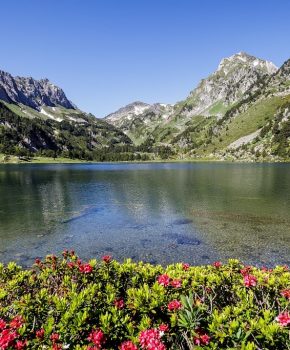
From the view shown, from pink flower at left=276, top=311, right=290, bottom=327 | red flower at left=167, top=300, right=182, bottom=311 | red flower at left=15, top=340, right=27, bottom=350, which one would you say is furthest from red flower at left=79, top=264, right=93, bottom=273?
pink flower at left=276, top=311, right=290, bottom=327

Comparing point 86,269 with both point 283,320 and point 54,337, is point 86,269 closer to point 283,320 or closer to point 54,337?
point 54,337

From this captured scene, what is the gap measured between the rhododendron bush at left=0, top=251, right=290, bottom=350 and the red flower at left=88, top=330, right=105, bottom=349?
0.03 meters

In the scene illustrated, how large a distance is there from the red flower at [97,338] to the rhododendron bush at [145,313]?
0.03 meters

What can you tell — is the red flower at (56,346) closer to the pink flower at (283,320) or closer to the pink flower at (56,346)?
the pink flower at (56,346)

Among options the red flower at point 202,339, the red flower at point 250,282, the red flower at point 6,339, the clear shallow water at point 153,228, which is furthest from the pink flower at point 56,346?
the clear shallow water at point 153,228

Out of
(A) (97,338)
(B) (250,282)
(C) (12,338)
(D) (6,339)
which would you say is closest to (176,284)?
(B) (250,282)

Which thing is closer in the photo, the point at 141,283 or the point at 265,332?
the point at 265,332

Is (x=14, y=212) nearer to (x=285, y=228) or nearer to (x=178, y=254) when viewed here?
(x=178, y=254)

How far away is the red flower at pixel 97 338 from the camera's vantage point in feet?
30.2

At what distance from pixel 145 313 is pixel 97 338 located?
2.40 meters

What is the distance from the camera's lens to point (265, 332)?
8953 mm

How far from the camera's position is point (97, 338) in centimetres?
926

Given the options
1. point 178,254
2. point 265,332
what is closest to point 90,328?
point 265,332

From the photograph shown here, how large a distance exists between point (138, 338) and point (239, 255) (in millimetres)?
27151
